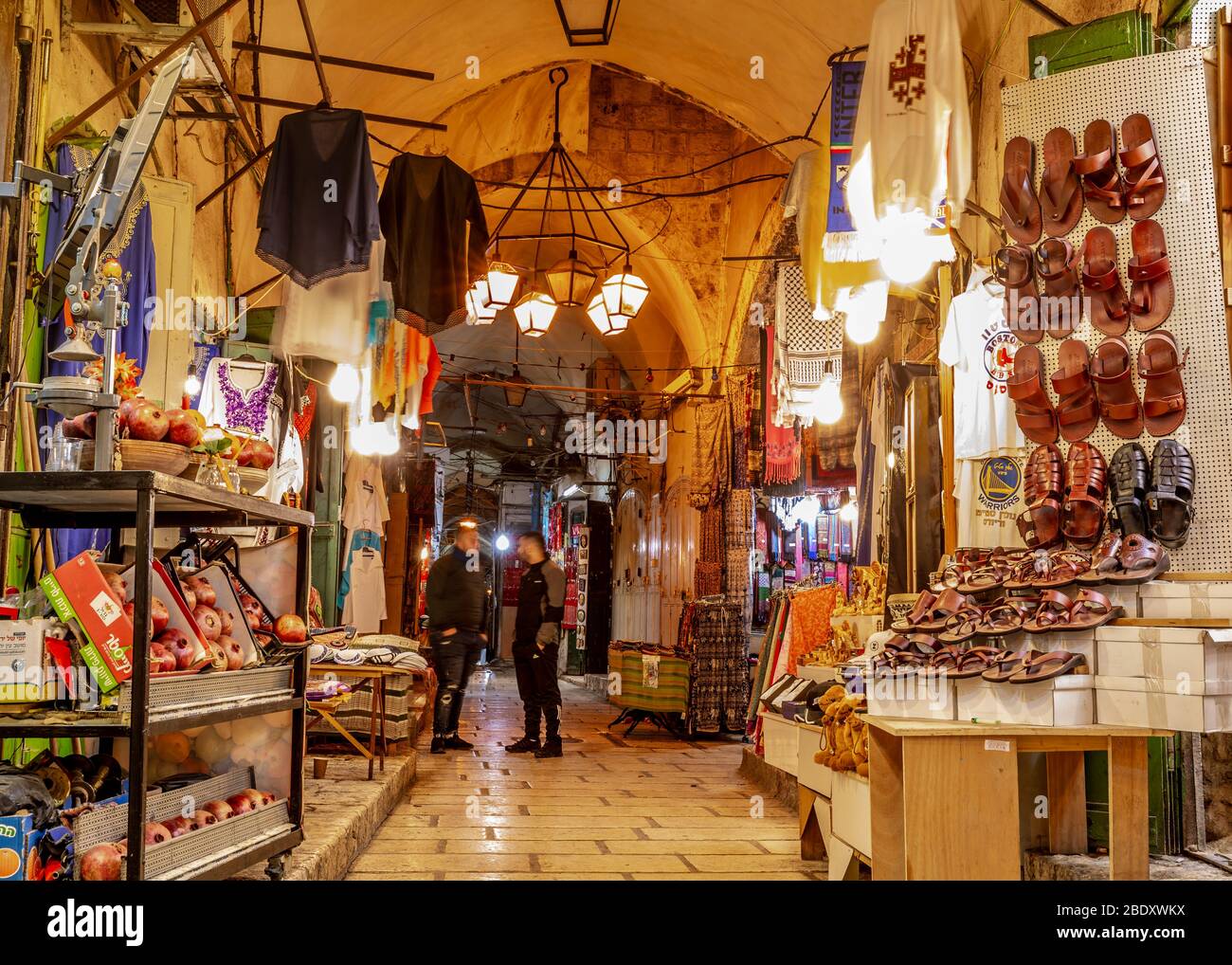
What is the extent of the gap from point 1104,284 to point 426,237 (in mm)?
3821

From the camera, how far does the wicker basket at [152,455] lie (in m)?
3.28

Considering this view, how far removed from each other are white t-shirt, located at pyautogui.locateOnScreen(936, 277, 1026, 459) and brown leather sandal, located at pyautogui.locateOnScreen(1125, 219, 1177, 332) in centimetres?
70

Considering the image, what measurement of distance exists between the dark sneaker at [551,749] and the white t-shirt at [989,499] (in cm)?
471

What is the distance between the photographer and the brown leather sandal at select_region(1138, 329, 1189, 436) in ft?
15.7

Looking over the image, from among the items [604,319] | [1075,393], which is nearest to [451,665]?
[604,319]

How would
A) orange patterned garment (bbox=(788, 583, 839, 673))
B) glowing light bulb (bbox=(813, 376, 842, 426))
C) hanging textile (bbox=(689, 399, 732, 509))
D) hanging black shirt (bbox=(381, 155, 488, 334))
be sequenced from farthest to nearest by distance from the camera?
hanging textile (bbox=(689, 399, 732, 509))
glowing light bulb (bbox=(813, 376, 842, 426))
orange patterned garment (bbox=(788, 583, 839, 673))
hanging black shirt (bbox=(381, 155, 488, 334))

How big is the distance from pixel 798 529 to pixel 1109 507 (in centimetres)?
951

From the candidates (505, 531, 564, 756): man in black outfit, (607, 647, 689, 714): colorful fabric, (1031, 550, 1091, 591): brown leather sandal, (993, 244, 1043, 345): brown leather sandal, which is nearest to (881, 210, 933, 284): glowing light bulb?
(993, 244, 1043, 345): brown leather sandal

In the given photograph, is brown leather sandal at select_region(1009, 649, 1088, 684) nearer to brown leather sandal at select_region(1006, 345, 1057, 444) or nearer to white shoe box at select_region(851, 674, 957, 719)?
white shoe box at select_region(851, 674, 957, 719)

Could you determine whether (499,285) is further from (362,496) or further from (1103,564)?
(1103,564)

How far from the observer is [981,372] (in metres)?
5.79

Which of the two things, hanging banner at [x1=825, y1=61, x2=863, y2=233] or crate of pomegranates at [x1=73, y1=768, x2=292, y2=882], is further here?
hanging banner at [x1=825, y1=61, x2=863, y2=233]

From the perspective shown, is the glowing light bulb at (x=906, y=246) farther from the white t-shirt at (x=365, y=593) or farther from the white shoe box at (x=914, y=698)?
the white t-shirt at (x=365, y=593)

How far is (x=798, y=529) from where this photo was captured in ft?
47.2
